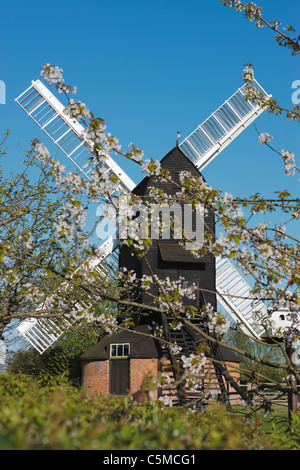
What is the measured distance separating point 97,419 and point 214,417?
2854 millimetres

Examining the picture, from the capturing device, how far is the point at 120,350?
21.0 metres

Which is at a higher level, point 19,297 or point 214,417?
point 19,297

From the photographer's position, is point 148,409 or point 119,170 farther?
point 119,170

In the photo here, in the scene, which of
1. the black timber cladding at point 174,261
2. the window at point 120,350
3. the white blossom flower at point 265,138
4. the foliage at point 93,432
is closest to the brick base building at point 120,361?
the window at point 120,350

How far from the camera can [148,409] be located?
6.37 m

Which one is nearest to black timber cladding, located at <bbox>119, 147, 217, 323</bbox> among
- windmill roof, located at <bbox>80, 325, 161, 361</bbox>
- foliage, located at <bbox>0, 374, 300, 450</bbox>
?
windmill roof, located at <bbox>80, 325, 161, 361</bbox>

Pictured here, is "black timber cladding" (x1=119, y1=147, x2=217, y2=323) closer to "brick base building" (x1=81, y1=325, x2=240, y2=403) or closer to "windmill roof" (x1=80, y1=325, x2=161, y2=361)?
"windmill roof" (x1=80, y1=325, x2=161, y2=361)

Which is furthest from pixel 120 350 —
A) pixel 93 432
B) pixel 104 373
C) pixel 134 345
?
pixel 93 432

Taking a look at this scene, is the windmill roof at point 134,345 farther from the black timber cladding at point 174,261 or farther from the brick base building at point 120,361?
the black timber cladding at point 174,261

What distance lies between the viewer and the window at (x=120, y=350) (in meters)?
20.8

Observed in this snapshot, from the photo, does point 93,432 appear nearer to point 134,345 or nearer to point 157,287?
point 157,287
